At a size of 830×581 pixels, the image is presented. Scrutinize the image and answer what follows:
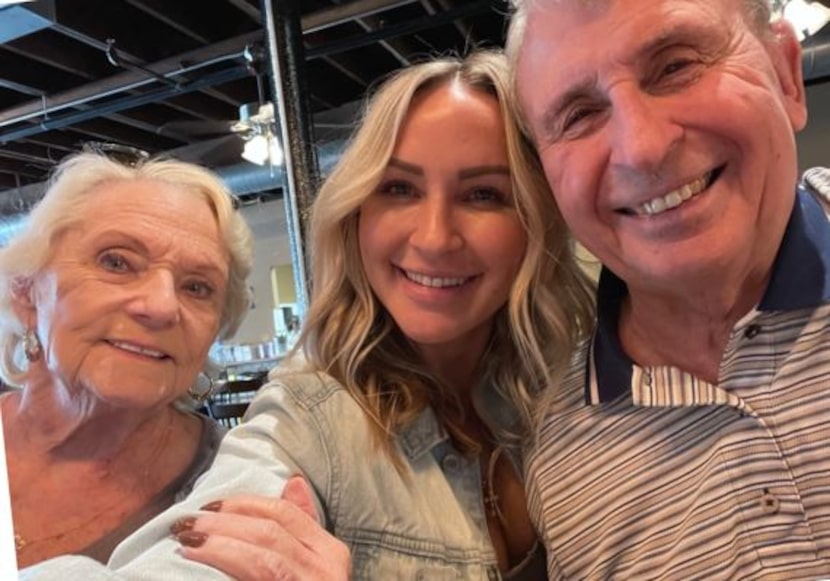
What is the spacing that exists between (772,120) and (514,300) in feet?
1.51

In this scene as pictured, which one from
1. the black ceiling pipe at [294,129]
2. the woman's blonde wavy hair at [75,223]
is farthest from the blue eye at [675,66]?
the black ceiling pipe at [294,129]

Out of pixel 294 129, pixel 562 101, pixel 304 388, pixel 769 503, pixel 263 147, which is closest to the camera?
pixel 769 503

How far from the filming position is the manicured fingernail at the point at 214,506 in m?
0.69

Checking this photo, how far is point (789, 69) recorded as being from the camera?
2.82ft

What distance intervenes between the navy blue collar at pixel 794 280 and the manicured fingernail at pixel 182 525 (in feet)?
1.88

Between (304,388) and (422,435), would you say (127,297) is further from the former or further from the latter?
(422,435)

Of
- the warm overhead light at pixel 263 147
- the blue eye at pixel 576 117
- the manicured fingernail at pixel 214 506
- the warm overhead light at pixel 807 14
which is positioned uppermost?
the warm overhead light at pixel 807 14

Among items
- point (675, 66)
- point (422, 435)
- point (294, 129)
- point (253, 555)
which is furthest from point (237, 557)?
point (294, 129)

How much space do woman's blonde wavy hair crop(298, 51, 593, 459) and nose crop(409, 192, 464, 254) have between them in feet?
0.32

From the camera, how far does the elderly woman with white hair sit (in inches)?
38.8

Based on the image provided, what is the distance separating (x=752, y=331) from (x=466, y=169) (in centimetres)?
47

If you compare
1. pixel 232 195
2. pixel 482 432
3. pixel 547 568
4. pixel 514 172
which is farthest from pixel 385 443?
pixel 232 195

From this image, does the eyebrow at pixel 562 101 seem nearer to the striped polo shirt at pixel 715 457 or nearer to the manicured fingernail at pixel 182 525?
the striped polo shirt at pixel 715 457

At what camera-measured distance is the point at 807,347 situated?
764mm
